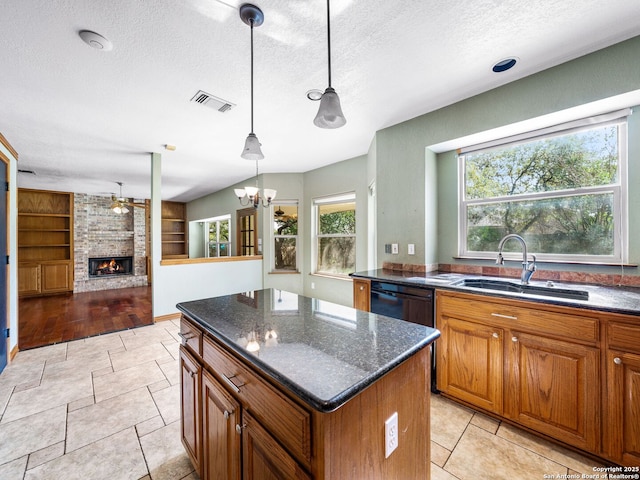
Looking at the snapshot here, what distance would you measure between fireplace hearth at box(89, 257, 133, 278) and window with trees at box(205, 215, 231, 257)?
206 centimetres

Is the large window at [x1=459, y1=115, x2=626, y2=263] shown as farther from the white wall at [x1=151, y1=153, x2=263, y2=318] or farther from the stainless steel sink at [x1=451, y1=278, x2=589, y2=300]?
the white wall at [x1=151, y1=153, x2=263, y2=318]

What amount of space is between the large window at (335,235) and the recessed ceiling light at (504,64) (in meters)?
2.59

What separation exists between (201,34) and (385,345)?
6.85 ft

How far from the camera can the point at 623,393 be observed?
4.60 feet

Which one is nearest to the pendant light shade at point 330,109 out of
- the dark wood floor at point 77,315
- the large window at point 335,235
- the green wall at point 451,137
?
the green wall at point 451,137

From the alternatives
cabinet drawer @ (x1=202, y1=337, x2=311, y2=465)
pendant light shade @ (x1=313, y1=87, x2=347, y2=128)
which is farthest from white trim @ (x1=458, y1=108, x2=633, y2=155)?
cabinet drawer @ (x1=202, y1=337, x2=311, y2=465)

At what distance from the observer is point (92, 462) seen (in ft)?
5.23

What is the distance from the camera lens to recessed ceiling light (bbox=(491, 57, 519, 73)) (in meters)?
1.97

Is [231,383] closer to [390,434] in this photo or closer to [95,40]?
[390,434]

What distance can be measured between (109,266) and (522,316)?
8814mm

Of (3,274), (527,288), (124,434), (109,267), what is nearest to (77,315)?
(3,274)

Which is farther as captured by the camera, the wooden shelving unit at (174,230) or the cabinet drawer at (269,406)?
the wooden shelving unit at (174,230)

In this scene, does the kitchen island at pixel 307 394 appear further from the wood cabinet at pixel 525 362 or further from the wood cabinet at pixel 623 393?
the wood cabinet at pixel 623 393

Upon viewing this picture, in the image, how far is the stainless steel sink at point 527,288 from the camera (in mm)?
1838
